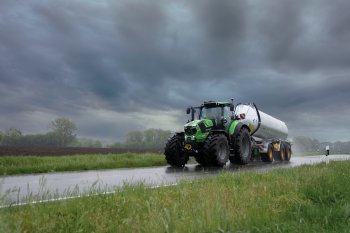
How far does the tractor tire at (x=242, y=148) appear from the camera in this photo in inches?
690

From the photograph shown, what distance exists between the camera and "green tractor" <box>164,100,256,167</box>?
1582 cm

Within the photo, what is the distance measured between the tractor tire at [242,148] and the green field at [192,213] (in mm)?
10404

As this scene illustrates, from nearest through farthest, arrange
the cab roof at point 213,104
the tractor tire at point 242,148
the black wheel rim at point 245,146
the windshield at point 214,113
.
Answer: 1. the tractor tire at point 242,148
2. the windshield at point 214,113
3. the cab roof at point 213,104
4. the black wheel rim at point 245,146

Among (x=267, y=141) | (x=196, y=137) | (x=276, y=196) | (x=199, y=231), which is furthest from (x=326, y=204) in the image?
(x=267, y=141)

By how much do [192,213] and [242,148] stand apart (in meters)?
14.3

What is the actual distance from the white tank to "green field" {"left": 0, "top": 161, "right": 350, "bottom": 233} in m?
14.7

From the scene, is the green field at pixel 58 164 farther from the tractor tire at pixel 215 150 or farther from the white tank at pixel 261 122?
the white tank at pixel 261 122

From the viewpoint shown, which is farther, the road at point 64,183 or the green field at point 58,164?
the green field at point 58,164

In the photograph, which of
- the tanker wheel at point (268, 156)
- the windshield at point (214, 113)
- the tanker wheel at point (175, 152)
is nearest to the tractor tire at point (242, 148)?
the windshield at point (214, 113)

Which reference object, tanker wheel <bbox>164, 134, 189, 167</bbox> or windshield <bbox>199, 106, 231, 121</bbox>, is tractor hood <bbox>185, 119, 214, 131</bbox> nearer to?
windshield <bbox>199, 106, 231, 121</bbox>

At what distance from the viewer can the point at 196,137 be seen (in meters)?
16.3

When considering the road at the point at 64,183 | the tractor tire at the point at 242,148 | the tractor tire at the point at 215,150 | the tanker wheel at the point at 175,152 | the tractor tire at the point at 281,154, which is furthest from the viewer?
the tractor tire at the point at 281,154

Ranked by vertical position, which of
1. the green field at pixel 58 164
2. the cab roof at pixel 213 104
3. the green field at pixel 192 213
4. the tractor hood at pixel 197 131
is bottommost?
the green field at pixel 192 213

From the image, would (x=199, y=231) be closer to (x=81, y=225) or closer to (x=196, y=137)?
(x=81, y=225)
